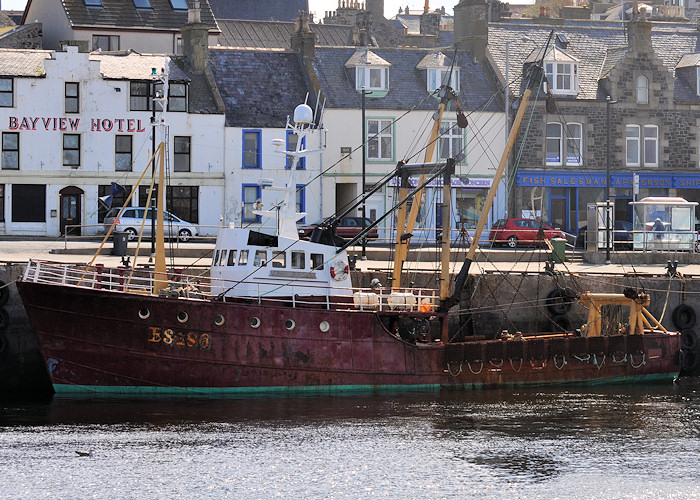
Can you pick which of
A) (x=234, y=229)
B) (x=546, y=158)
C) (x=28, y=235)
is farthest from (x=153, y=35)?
(x=234, y=229)

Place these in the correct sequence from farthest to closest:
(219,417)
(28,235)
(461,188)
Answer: (461,188)
(28,235)
(219,417)

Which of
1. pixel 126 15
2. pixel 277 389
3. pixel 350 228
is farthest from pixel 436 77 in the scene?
pixel 277 389

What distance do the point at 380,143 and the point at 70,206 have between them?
1312cm

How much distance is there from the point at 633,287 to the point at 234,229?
11.3m

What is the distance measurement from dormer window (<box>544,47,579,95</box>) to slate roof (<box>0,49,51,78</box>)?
21.0m

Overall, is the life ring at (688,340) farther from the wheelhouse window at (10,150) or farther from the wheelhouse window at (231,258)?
the wheelhouse window at (10,150)

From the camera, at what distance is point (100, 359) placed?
29.1 metres

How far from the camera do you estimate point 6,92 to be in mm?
49406

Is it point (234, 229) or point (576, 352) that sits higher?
point (234, 229)

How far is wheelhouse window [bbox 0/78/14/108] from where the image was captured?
49.4 m

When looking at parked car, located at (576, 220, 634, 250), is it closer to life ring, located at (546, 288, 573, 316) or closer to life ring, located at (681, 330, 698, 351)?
life ring, located at (681, 330, 698, 351)

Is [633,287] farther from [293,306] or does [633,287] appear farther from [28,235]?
[28,235]

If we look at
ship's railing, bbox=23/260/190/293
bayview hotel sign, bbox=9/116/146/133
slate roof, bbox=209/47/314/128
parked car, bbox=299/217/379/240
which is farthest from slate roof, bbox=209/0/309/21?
ship's railing, bbox=23/260/190/293

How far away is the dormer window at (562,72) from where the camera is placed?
180 ft
